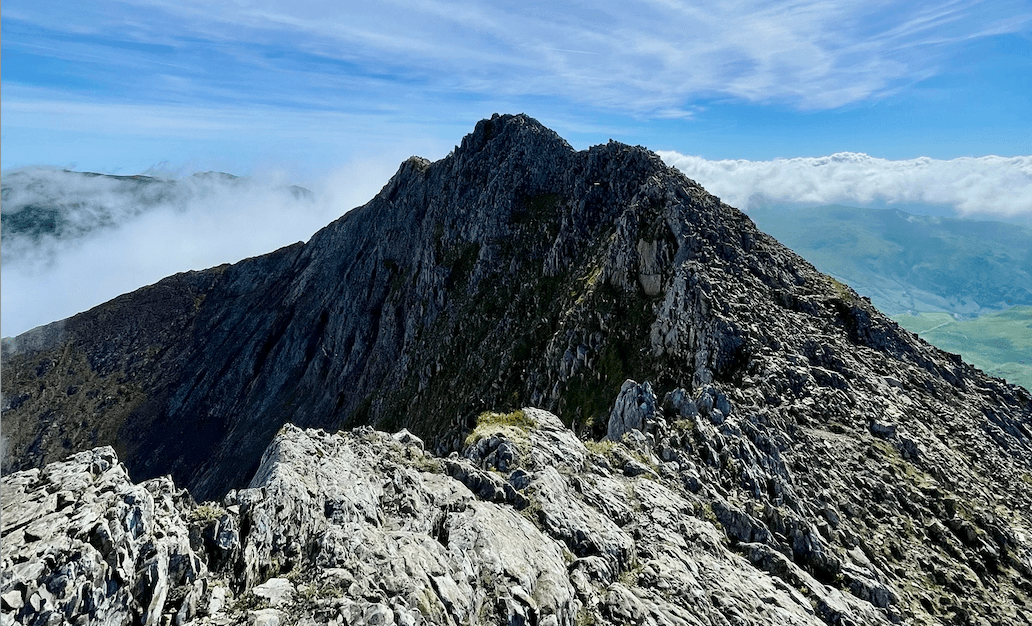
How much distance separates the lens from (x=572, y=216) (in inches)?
4235

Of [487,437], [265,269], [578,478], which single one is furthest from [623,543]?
[265,269]

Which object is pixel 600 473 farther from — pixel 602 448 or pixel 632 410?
pixel 632 410

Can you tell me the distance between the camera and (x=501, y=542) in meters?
27.5

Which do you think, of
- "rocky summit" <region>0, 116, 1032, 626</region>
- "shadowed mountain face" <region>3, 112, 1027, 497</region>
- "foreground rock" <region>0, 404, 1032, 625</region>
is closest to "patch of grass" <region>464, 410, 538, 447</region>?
"foreground rock" <region>0, 404, 1032, 625</region>

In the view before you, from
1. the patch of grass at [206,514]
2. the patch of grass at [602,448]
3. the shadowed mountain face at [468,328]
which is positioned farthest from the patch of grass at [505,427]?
the patch of grass at [206,514]

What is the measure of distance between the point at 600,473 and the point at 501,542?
12.9 meters

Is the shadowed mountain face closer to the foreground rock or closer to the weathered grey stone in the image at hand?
the weathered grey stone

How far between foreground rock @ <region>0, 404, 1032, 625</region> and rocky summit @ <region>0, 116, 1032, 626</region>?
14cm

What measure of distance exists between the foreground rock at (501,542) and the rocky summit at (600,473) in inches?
5.5

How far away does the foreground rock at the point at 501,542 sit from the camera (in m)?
20.2

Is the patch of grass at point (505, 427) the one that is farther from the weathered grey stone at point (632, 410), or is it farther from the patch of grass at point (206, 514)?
the patch of grass at point (206, 514)

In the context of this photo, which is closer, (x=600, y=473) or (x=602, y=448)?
(x=600, y=473)

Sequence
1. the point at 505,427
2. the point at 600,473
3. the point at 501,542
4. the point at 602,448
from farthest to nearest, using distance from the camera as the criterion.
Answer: the point at 602,448 → the point at 505,427 → the point at 600,473 → the point at 501,542

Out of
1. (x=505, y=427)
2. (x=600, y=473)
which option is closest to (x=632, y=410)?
(x=600, y=473)
